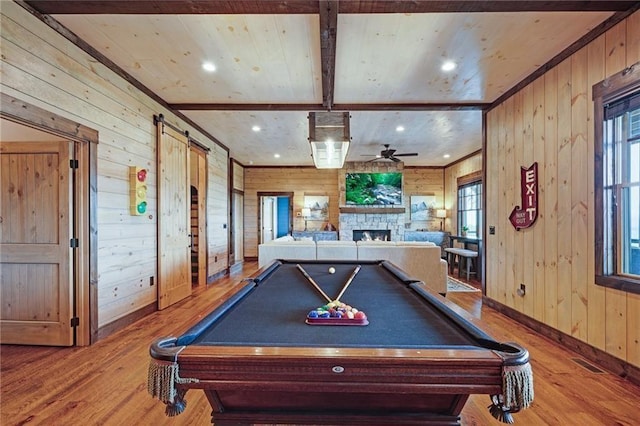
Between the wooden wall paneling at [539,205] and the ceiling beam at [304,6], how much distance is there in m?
1.11

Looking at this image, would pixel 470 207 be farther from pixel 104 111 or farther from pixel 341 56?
pixel 104 111

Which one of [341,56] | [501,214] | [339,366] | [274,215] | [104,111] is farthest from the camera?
[274,215]

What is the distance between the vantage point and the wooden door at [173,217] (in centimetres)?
426

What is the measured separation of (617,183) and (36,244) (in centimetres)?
521

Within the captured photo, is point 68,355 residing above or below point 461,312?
below

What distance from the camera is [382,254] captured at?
5117mm

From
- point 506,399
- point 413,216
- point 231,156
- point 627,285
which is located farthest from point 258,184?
point 506,399

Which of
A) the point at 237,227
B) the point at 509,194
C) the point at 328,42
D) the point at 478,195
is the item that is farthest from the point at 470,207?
the point at 328,42

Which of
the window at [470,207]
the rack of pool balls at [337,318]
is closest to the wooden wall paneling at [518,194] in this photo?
the rack of pool balls at [337,318]

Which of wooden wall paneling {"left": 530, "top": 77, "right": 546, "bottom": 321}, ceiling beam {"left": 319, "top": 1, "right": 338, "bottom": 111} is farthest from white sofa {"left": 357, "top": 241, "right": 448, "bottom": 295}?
ceiling beam {"left": 319, "top": 1, "right": 338, "bottom": 111}

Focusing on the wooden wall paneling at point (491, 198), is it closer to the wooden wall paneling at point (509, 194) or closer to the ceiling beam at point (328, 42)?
the wooden wall paneling at point (509, 194)

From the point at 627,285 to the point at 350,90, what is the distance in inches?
128

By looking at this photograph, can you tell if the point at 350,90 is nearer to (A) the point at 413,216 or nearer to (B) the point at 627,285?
(B) the point at 627,285

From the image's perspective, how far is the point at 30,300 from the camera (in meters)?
3.05
